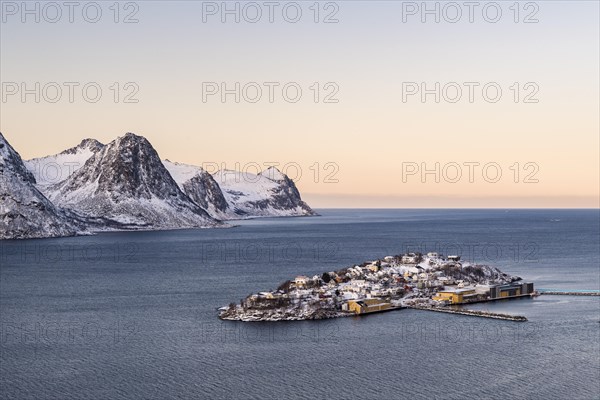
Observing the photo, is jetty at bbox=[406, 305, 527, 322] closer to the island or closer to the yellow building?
the island

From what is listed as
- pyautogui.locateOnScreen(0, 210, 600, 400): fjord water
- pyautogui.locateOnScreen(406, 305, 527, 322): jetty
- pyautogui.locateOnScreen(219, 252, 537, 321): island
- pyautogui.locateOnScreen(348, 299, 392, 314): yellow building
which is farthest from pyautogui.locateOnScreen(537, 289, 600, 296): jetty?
pyautogui.locateOnScreen(348, 299, 392, 314): yellow building

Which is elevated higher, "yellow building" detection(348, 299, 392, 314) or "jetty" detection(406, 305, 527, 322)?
"yellow building" detection(348, 299, 392, 314)

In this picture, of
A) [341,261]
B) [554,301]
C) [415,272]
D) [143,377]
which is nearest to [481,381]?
[143,377]

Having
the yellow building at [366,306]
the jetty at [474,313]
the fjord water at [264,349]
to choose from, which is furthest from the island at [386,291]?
the fjord water at [264,349]

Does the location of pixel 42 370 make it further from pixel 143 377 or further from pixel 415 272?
pixel 415 272

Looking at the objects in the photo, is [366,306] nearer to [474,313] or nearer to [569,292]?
[474,313]

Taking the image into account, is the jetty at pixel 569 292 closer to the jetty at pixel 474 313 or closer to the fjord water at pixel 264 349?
the fjord water at pixel 264 349

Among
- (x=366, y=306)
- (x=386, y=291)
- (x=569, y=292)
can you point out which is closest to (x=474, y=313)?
(x=366, y=306)

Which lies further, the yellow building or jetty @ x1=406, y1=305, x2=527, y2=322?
the yellow building
